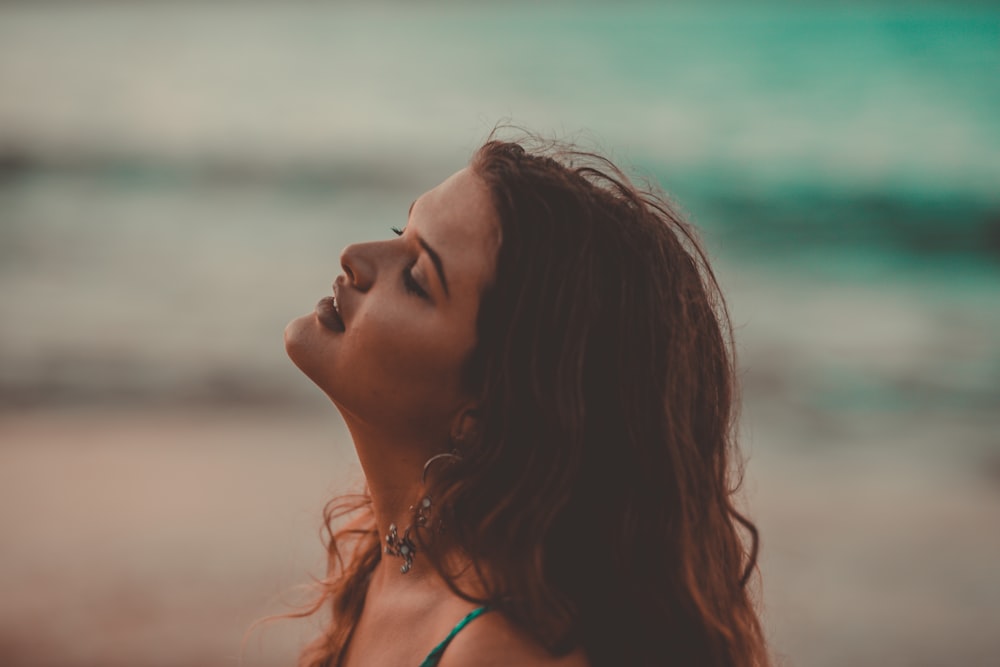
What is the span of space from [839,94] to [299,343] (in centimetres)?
1473

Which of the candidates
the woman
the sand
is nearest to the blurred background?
the sand

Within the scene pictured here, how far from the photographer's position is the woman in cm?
184

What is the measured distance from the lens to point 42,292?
8.30 meters

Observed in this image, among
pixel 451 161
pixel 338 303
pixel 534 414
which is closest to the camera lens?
pixel 534 414

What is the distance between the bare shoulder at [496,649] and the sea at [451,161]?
42.5 inches

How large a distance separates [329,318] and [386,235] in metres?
8.87

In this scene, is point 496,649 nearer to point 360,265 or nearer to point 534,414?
point 534,414

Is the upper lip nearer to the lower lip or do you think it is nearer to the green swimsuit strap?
the lower lip

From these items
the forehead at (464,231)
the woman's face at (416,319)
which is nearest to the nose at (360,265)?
the woman's face at (416,319)

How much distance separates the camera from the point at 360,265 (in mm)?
1941

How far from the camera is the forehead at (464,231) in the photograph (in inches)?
73.5

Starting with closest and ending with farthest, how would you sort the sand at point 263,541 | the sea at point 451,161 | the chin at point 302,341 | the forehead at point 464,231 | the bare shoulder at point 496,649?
the bare shoulder at point 496,649
the forehead at point 464,231
the chin at point 302,341
the sand at point 263,541
the sea at point 451,161

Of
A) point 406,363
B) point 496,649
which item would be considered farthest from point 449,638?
point 406,363

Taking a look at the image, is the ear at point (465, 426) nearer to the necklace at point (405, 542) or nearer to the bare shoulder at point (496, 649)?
the necklace at point (405, 542)
